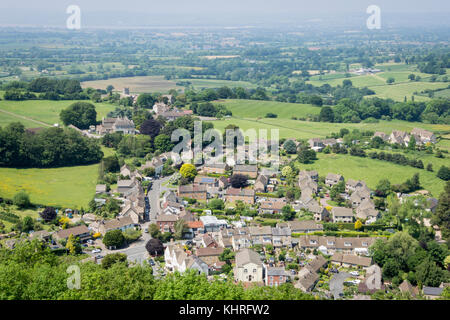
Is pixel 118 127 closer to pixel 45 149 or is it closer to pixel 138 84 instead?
pixel 45 149

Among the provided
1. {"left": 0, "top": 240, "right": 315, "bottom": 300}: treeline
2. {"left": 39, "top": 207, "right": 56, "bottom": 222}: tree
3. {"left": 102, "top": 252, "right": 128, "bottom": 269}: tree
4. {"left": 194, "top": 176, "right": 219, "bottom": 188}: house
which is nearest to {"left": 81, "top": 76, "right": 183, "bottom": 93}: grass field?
{"left": 194, "top": 176, "right": 219, "bottom": 188}: house

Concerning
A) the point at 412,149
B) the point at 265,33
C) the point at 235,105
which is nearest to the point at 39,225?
the point at 412,149

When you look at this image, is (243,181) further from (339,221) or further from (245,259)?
(245,259)

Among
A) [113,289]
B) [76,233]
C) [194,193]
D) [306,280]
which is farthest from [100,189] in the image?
[113,289]

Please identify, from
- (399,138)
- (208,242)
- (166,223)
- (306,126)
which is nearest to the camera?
(208,242)

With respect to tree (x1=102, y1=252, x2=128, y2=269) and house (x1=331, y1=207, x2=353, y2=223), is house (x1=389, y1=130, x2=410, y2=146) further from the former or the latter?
tree (x1=102, y1=252, x2=128, y2=269)
